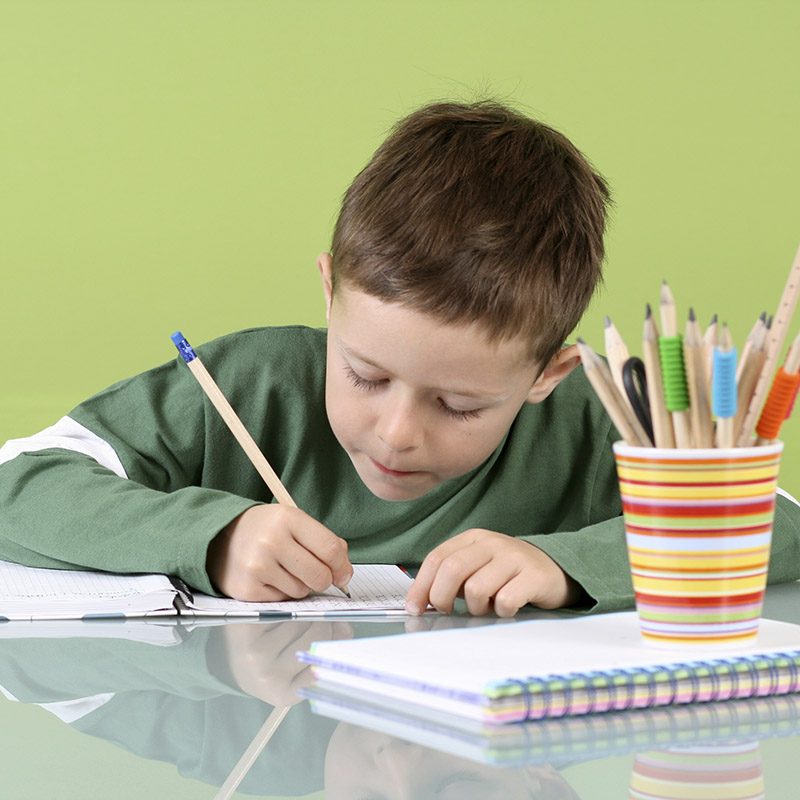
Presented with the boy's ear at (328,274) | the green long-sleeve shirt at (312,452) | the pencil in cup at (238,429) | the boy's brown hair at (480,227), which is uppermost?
the boy's brown hair at (480,227)

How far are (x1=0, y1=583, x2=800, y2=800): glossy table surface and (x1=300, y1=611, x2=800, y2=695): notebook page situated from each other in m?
0.02

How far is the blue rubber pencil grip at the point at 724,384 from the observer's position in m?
0.53

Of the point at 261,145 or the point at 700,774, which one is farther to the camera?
the point at 261,145

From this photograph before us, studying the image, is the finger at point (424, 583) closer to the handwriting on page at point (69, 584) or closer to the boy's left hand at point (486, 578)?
the boy's left hand at point (486, 578)

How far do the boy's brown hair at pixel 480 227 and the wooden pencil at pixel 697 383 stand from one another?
378mm

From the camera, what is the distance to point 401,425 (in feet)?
3.04

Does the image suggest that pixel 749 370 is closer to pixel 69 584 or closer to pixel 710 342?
pixel 710 342

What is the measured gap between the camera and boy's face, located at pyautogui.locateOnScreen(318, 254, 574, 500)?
0.92 meters

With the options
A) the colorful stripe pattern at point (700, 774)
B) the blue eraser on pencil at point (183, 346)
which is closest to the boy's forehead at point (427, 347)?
the blue eraser on pencil at point (183, 346)

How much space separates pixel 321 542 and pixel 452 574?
9 cm

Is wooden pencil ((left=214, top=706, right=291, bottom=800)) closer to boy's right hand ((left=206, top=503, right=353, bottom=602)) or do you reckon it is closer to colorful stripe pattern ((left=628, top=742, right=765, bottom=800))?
colorful stripe pattern ((left=628, top=742, right=765, bottom=800))

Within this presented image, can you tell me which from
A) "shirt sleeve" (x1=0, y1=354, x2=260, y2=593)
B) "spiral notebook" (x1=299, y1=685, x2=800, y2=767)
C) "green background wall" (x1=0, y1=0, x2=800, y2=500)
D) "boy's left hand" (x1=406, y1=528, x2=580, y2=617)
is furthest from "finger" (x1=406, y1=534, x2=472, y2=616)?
"green background wall" (x1=0, y1=0, x2=800, y2=500)

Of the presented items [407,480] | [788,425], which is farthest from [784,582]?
[788,425]

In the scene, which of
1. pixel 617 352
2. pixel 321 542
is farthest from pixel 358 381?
pixel 617 352
